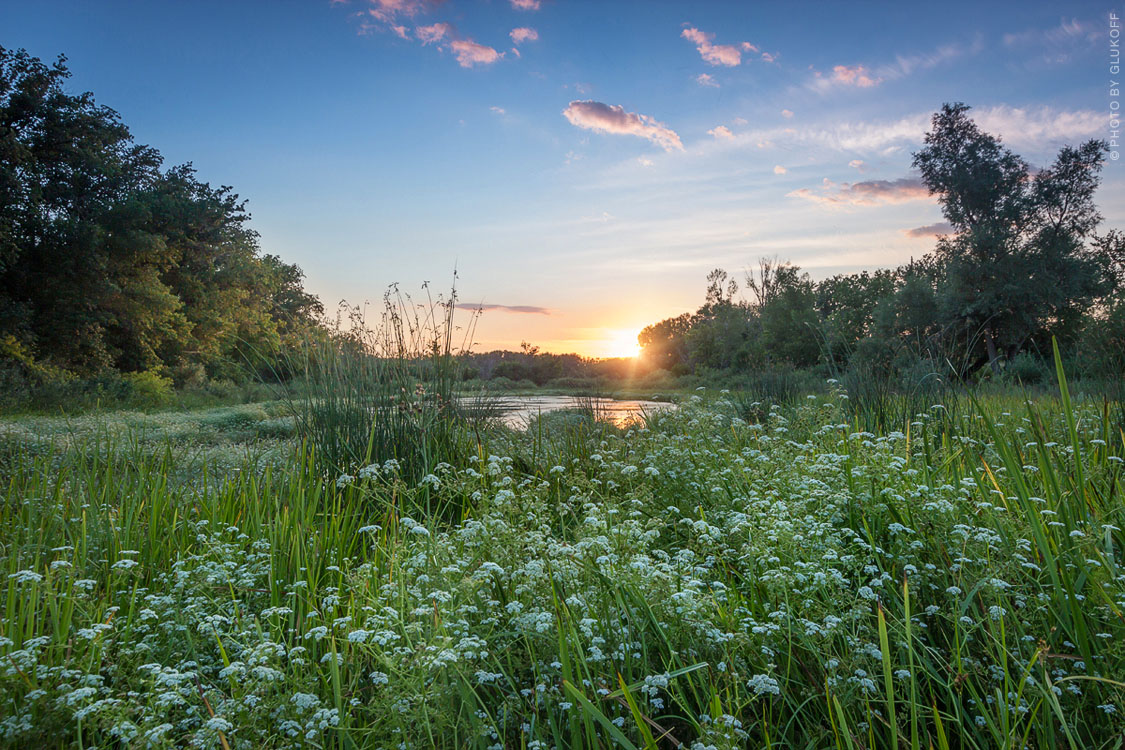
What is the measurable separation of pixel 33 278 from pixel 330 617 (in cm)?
2381

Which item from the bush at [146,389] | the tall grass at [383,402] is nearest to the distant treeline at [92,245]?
the bush at [146,389]

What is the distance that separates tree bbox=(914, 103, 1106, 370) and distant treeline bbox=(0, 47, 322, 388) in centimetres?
2477

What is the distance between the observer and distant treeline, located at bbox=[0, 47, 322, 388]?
17859mm

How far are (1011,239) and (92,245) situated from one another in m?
33.0

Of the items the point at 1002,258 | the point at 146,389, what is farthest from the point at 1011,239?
the point at 146,389

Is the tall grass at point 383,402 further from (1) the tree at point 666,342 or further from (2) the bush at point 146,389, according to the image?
(1) the tree at point 666,342

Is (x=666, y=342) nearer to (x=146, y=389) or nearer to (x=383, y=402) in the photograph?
(x=146, y=389)

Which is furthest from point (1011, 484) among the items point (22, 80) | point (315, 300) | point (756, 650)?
point (315, 300)

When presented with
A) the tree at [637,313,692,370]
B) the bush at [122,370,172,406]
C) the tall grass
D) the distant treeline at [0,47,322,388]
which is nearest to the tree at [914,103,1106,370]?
the tree at [637,313,692,370]

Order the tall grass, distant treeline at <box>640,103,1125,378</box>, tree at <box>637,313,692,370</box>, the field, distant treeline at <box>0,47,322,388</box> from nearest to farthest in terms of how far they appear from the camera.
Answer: the field
the tall grass
distant treeline at <box>0,47,322,388</box>
distant treeline at <box>640,103,1125,378</box>
tree at <box>637,313,692,370</box>

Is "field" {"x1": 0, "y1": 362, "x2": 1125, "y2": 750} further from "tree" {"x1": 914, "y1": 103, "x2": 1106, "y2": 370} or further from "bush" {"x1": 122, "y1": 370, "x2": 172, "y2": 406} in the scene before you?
"tree" {"x1": 914, "y1": 103, "x2": 1106, "y2": 370}

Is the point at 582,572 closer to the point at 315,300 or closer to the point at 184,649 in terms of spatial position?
the point at 184,649

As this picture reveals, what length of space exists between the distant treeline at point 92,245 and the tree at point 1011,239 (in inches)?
975

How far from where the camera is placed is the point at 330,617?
7.48ft
